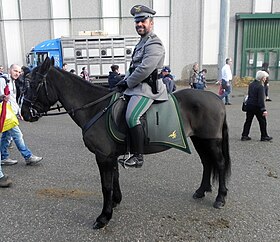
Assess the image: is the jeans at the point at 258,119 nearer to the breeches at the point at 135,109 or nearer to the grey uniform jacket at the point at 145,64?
the grey uniform jacket at the point at 145,64

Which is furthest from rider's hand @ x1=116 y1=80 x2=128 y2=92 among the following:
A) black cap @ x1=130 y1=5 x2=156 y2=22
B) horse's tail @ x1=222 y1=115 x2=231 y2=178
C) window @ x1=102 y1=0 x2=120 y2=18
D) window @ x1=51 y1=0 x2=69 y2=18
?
window @ x1=51 y1=0 x2=69 y2=18

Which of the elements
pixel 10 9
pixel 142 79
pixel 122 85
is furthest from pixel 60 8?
pixel 142 79

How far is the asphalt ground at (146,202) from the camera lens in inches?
136

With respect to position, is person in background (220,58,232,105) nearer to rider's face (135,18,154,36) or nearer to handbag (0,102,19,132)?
handbag (0,102,19,132)

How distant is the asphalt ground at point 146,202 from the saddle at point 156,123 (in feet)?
3.14

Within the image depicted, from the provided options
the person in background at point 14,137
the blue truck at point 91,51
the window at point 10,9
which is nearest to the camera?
the person in background at point 14,137

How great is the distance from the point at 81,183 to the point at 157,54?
8.47 ft

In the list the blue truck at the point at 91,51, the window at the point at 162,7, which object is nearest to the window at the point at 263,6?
the window at the point at 162,7

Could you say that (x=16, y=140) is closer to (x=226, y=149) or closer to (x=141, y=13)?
(x=141, y=13)

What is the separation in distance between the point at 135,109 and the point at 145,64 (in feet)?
1.73

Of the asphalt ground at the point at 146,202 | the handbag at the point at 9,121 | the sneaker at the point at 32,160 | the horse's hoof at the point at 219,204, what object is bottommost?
the asphalt ground at the point at 146,202

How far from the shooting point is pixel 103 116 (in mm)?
3623

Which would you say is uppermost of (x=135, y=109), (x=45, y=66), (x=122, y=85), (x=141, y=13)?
(x=141, y=13)

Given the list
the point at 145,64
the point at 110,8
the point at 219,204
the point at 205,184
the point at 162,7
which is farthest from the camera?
the point at 162,7
